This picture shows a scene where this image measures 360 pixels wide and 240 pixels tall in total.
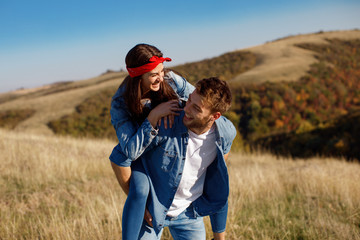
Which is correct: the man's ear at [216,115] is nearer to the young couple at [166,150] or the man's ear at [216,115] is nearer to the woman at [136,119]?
the young couple at [166,150]

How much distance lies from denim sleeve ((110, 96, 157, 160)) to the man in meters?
0.06

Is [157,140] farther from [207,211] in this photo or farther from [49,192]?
[49,192]

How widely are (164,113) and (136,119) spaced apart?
0.82ft

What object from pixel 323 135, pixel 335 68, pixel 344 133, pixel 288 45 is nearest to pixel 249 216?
pixel 344 133

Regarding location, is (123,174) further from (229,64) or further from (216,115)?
(229,64)

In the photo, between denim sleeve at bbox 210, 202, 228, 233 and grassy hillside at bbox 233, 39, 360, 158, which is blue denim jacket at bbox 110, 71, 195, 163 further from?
grassy hillside at bbox 233, 39, 360, 158

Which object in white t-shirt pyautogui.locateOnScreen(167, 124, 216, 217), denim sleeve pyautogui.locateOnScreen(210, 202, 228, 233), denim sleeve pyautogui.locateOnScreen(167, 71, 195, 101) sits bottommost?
denim sleeve pyautogui.locateOnScreen(210, 202, 228, 233)

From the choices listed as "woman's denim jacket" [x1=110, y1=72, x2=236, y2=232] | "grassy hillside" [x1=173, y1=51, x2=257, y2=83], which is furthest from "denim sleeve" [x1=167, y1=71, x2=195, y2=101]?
"grassy hillside" [x1=173, y1=51, x2=257, y2=83]

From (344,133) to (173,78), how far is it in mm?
21257

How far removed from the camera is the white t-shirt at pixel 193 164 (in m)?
1.95

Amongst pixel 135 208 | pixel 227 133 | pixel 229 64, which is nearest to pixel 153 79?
pixel 227 133

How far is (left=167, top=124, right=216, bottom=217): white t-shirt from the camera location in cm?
195

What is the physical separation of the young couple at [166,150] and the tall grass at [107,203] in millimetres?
1331

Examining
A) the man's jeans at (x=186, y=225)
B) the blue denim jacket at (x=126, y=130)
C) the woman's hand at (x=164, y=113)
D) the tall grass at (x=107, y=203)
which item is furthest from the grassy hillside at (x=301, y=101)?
the blue denim jacket at (x=126, y=130)
